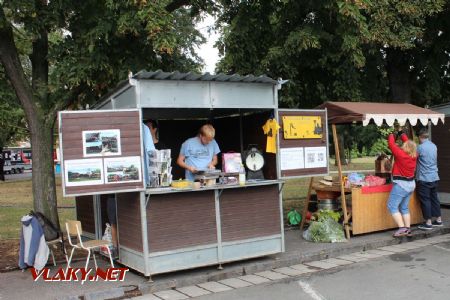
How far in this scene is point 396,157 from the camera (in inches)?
336

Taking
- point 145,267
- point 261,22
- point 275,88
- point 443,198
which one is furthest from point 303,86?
point 145,267

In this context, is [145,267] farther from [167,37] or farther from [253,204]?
[167,37]

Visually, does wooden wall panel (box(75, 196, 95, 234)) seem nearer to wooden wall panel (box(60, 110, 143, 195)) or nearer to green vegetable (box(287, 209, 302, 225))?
wooden wall panel (box(60, 110, 143, 195))

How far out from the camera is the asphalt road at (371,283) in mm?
5598

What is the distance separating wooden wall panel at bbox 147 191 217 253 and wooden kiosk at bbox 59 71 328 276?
13 mm

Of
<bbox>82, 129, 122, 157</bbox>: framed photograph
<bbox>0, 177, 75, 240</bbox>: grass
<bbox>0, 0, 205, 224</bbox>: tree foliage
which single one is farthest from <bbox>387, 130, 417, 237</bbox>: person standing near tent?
<bbox>0, 177, 75, 240</bbox>: grass

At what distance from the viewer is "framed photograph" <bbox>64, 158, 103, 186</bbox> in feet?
A: 18.6

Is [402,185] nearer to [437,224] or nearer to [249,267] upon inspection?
[437,224]

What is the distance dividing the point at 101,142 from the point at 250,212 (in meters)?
2.32

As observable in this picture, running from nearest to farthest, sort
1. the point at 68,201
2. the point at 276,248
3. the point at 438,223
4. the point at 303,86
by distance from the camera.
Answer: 1. the point at 276,248
2. the point at 438,223
3. the point at 303,86
4. the point at 68,201

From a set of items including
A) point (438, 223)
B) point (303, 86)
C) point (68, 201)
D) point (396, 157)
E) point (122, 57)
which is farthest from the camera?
point (68, 201)

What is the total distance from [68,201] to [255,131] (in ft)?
38.5

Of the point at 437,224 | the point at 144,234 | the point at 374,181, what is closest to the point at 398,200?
the point at 374,181

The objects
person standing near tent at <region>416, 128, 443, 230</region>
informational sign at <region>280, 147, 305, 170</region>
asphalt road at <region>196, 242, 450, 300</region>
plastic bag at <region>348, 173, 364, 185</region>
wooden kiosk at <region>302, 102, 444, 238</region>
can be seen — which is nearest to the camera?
asphalt road at <region>196, 242, 450, 300</region>
